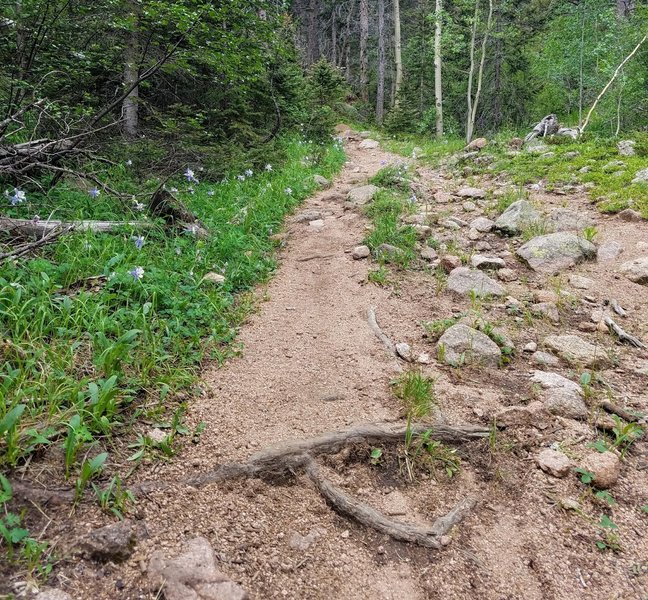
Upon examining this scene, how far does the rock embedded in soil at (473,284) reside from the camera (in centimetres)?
432

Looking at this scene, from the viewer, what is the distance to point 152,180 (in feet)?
19.5

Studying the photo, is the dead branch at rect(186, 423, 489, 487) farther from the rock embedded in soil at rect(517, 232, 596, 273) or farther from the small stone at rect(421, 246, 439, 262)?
the rock embedded in soil at rect(517, 232, 596, 273)

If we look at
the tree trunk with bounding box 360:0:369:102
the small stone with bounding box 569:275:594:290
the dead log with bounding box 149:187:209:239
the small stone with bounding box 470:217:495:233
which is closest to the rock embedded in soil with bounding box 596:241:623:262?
the small stone with bounding box 569:275:594:290

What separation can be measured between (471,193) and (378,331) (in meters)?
5.17

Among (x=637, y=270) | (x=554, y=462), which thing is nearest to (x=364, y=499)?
(x=554, y=462)

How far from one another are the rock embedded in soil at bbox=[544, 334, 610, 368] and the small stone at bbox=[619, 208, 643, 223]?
3458mm

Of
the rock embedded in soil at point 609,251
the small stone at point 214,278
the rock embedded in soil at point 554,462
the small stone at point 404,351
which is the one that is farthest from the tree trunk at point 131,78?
the rock embedded in soil at point 554,462

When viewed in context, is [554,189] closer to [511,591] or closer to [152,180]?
[152,180]

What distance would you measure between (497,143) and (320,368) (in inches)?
435

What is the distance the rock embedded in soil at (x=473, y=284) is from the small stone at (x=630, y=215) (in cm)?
296

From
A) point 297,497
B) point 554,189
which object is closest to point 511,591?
point 297,497

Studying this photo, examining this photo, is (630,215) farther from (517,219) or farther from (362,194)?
(362,194)

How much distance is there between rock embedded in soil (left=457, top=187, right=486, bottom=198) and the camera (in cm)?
768

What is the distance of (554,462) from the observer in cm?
233
